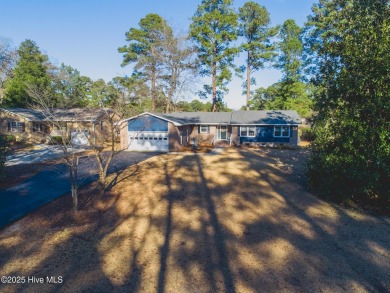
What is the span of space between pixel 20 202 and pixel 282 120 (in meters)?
25.7

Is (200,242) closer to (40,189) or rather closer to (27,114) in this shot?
(40,189)

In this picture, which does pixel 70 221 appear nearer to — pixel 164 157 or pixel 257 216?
pixel 257 216

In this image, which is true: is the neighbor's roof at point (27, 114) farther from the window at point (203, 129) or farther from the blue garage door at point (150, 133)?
the window at point (203, 129)

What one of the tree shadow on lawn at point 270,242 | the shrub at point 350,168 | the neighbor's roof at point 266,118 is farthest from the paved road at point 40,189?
the neighbor's roof at point 266,118

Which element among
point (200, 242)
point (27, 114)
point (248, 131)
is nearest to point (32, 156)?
point (27, 114)

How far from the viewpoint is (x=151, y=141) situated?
2697cm

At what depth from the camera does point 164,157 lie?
22.9 m

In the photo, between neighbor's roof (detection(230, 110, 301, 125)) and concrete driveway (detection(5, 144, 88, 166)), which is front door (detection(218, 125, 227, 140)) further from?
concrete driveway (detection(5, 144, 88, 166))

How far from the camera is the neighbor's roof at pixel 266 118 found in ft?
94.5

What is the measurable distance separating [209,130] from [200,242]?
22628 millimetres

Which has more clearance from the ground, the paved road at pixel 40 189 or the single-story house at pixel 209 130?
the single-story house at pixel 209 130

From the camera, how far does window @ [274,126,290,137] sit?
2866cm

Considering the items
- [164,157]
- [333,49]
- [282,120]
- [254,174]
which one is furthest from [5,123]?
[333,49]

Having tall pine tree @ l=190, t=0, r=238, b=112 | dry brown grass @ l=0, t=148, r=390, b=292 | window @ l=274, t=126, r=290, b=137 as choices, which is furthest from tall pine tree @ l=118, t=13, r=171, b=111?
dry brown grass @ l=0, t=148, r=390, b=292
